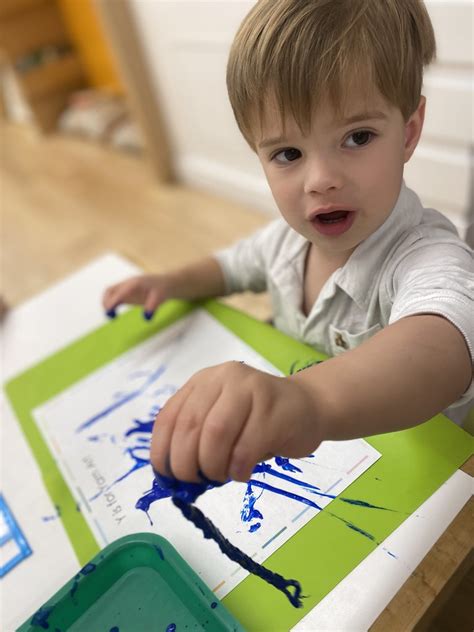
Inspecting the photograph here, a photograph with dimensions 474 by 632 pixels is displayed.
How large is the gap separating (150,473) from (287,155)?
1.01 ft

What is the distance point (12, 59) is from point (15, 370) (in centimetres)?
247

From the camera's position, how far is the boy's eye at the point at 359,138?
0.39 m

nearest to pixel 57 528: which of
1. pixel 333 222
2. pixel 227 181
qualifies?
pixel 333 222

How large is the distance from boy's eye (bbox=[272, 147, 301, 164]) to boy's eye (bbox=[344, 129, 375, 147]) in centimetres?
4

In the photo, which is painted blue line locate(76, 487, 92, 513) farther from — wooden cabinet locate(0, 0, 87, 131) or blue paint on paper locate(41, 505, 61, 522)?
wooden cabinet locate(0, 0, 87, 131)

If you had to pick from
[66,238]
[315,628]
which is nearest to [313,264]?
[315,628]

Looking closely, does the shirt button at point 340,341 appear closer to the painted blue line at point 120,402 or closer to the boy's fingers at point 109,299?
the painted blue line at point 120,402

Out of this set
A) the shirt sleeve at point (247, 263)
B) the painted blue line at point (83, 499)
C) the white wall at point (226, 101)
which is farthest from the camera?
the white wall at point (226, 101)

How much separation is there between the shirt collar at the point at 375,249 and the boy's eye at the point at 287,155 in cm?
11

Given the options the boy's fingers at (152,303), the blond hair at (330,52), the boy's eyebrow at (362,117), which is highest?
the blond hair at (330,52)

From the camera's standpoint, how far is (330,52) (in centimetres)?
37

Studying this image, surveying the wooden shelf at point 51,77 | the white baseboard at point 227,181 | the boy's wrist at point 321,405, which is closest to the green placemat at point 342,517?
the boy's wrist at point 321,405

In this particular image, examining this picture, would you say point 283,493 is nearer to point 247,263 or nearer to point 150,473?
point 150,473

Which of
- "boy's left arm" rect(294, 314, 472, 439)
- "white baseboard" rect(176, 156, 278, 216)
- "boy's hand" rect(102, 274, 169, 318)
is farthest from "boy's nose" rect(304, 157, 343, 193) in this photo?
"white baseboard" rect(176, 156, 278, 216)
